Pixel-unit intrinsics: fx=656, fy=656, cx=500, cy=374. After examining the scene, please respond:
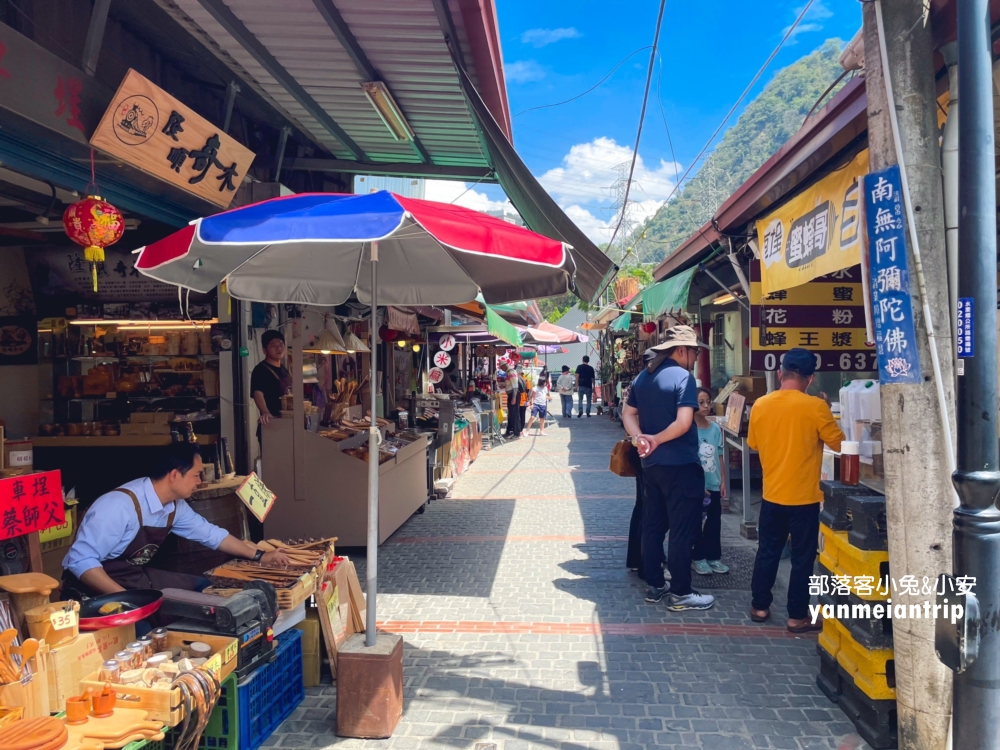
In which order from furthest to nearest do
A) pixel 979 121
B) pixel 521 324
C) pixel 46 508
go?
pixel 521 324
pixel 46 508
pixel 979 121

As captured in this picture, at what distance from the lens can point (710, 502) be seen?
5.81m

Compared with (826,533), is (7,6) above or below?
above

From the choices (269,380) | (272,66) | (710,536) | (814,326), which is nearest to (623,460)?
(710,536)

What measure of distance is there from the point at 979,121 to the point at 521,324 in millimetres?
13308

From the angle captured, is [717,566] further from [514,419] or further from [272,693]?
[514,419]

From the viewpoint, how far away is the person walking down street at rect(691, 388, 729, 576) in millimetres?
5746

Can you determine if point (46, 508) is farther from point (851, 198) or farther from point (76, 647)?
point (851, 198)

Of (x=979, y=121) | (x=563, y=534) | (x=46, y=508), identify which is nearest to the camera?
(x=979, y=121)

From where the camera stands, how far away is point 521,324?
622 inches

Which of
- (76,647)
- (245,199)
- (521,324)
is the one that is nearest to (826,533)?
(76,647)

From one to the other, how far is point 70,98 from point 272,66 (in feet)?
6.55

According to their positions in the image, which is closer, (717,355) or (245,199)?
(245,199)

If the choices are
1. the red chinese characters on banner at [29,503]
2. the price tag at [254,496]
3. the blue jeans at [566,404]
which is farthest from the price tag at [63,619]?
the blue jeans at [566,404]

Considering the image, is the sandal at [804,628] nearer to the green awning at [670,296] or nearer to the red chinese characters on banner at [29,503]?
the green awning at [670,296]
